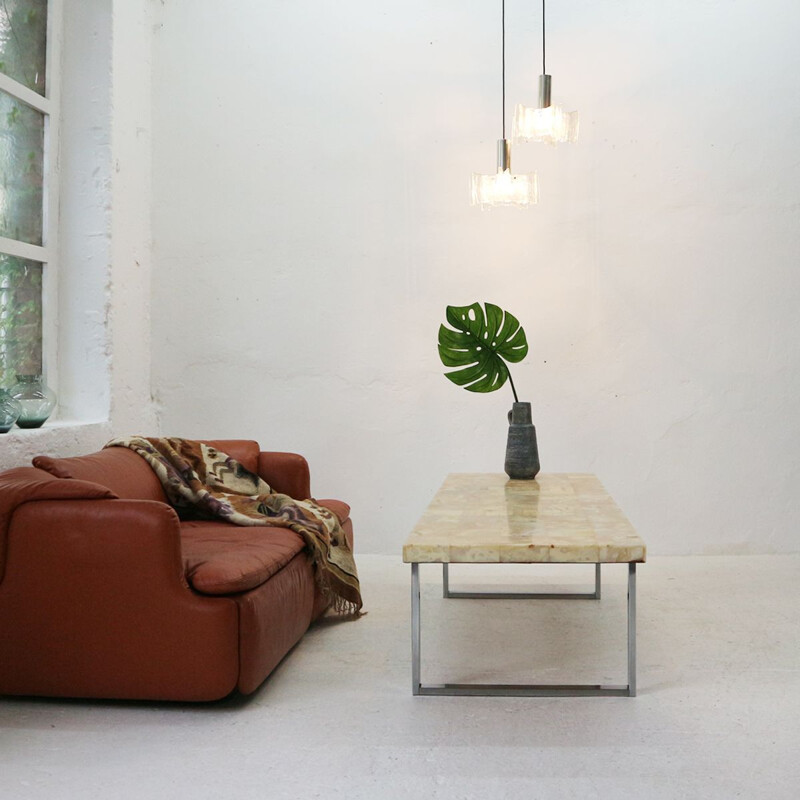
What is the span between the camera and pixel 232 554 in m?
2.95

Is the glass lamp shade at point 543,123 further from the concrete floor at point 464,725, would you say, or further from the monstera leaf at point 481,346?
the concrete floor at point 464,725

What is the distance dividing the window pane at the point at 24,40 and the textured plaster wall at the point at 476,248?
827 mm

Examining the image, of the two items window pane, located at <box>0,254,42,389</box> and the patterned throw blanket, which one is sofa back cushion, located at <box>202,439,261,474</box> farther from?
window pane, located at <box>0,254,42,389</box>

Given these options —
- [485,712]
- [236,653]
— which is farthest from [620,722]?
[236,653]

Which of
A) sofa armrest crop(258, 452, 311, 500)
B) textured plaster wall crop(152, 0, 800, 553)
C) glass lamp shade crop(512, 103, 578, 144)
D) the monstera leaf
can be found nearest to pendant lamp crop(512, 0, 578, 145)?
glass lamp shade crop(512, 103, 578, 144)

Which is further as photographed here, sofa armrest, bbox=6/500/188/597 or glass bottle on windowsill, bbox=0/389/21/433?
glass bottle on windowsill, bbox=0/389/21/433

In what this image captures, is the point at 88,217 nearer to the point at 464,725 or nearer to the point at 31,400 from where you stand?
the point at 31,400

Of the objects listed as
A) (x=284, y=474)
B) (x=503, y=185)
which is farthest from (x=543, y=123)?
(x=284, y=474)

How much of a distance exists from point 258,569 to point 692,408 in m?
2.91

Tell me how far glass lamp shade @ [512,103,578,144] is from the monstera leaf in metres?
0.73

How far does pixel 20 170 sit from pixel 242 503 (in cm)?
183

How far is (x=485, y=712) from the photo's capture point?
2.67 m

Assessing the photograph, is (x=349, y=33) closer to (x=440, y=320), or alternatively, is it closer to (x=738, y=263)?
(x=440, y=320)

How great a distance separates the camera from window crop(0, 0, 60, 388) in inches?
165
